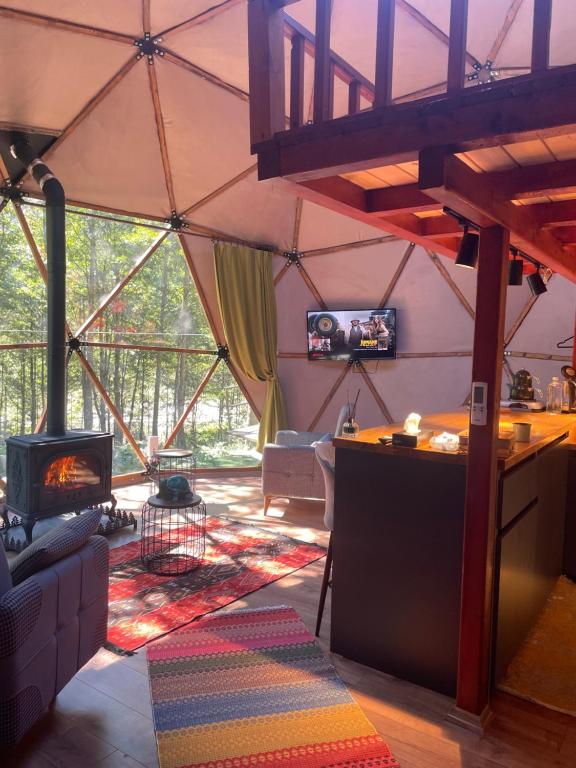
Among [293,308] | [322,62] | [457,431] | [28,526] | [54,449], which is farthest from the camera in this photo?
[293,308]

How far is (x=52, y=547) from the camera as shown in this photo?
2.36 metres

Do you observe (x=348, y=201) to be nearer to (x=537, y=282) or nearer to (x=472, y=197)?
(x=472, y=197)

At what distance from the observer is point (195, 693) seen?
2.63 meters

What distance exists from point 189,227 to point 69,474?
3332 millimetres

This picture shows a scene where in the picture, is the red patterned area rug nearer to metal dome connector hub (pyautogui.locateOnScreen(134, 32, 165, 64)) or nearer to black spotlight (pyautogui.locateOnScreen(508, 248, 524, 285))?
black spotlight (pyautogui.locateOnScreen(508, 248, 524, 285))

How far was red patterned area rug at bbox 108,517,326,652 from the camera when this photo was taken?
3.30 m

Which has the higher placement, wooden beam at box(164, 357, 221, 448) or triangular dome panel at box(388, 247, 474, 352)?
triangular dome panel at box(388, 247, 474, 352)

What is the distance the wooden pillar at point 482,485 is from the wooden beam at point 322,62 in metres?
0.85

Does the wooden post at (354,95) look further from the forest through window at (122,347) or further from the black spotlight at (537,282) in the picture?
A: the forest through window at (122,347)

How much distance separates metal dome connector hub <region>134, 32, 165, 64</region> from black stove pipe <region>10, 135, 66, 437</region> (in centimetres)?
125

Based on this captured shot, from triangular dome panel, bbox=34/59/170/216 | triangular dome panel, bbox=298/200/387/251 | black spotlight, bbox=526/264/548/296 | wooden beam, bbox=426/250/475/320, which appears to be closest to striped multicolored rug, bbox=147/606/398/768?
black spotlight, bbox=526/264/548/296

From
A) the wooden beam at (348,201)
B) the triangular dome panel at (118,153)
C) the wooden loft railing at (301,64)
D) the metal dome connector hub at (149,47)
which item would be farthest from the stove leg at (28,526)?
the metal dome connector hub at (149,47)

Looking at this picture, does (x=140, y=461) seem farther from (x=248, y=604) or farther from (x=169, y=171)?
(x=248, y=604)

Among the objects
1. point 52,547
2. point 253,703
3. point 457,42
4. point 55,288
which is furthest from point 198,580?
point 457,42
